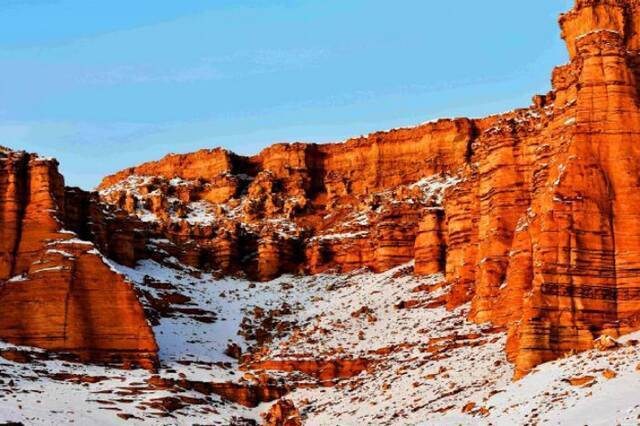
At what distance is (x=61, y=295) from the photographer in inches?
3194

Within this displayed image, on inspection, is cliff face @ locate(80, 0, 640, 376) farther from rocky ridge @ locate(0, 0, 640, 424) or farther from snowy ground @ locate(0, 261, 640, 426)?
snowy ground @ locate(0, 261, 640, 426)

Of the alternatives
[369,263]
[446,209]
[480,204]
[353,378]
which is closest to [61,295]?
[353,378]

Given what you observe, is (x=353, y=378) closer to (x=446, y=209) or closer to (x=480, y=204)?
(x=480, y=204)

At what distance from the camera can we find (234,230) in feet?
394

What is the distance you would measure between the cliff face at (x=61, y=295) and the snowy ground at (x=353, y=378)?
9.69ft

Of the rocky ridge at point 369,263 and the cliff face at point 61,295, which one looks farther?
the cliff face at point 61,295

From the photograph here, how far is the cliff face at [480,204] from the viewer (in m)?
60.4

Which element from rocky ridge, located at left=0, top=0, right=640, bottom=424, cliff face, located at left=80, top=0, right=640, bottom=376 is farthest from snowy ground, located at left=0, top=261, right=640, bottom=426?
cliff face, located at left=80, top=0, right=640, bottom=376

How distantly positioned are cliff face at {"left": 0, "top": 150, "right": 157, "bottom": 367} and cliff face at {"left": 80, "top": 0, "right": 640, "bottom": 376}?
7.40ft

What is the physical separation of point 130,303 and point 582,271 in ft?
126

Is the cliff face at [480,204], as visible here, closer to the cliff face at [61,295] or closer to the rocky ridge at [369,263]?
the rocky ridge at [369,263]

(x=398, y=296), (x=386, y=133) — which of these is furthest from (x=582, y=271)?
(x=386, y=133)

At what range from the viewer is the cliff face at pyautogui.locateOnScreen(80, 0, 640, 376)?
198ft

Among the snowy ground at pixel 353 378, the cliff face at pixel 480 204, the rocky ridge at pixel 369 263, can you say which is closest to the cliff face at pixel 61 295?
the rocky ridge at pixel 369 263
